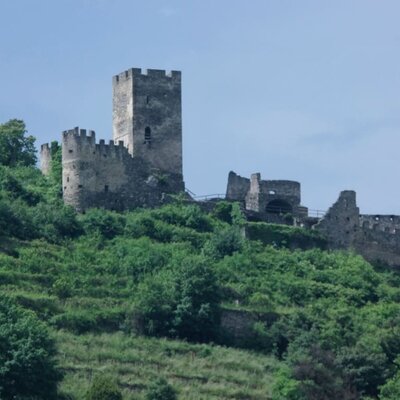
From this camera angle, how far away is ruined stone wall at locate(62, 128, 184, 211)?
65750 millimetres

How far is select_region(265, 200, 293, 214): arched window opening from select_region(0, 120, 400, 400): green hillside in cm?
197

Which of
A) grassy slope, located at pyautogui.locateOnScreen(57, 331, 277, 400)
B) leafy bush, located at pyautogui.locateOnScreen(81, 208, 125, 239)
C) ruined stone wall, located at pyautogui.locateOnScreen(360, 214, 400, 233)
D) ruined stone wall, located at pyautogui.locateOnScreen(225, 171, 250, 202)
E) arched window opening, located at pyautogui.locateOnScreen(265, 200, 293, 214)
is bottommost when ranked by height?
grassy slope, located at pyautogui.locateOnScreen(57, 331, 277, 400)

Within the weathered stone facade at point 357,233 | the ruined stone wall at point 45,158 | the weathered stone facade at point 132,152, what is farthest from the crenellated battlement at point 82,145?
the weathered stone facade at point 357,233

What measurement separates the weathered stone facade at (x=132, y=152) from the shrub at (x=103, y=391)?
46.1ft

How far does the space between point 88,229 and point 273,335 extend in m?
8.17

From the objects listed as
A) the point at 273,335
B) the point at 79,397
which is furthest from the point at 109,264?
the point at 79,397

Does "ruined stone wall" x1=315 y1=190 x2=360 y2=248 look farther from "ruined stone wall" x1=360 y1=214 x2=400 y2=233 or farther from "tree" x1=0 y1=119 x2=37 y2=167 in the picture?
"tree" x1=0 y1=119 x2=37 y2=167

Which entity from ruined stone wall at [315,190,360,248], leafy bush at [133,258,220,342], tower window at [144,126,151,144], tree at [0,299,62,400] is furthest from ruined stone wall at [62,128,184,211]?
tree at [0,299,62,400]

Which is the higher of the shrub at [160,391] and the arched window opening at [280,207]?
the arched window opening at [280,207]

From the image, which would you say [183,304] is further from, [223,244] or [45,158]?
[45,158]

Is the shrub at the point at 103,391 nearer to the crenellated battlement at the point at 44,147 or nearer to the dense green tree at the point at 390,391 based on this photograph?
the dense green tree at the point at 390,391

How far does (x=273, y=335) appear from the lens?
193 feet

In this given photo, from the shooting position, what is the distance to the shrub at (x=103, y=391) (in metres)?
51.6

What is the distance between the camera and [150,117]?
68562 millimetres
